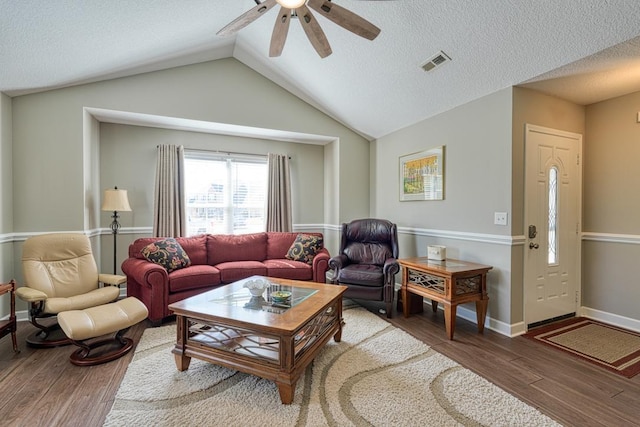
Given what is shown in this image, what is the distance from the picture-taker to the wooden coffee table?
1.89 meters

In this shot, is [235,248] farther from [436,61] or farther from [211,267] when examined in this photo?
[436,61]

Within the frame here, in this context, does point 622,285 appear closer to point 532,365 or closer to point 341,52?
point 532,365

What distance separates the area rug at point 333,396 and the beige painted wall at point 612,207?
7.71 ft

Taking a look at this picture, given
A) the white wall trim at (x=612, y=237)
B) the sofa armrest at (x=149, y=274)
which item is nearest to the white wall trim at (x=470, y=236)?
the white wall trim at (x=612, y=237)

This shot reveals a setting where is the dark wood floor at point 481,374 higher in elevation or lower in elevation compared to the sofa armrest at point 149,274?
lower

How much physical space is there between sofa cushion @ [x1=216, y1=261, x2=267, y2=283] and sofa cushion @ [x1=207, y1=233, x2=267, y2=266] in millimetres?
249

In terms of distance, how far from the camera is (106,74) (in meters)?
3.49

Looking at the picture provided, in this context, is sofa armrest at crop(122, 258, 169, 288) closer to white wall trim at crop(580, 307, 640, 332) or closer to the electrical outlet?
the electrical outlet

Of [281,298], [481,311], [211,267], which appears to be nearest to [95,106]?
[211,267]

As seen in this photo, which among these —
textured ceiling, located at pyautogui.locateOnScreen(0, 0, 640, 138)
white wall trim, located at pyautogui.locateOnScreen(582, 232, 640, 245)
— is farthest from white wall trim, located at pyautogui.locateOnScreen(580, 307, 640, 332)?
textured ceiling, located at pyautogui.locateOnScreen(0, 0, 640, 138)

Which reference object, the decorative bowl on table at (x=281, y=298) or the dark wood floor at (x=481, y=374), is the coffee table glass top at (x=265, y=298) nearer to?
the decorative bowl on table at (x=281, y=298)

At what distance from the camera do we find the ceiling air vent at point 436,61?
9.67 ft

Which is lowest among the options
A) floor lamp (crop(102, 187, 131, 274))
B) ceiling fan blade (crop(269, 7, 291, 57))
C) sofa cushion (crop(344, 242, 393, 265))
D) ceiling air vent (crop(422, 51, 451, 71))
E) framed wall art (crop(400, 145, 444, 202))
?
sofa cushion (crop(344, 242, 393, 265))

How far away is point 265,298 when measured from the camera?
2473mm
